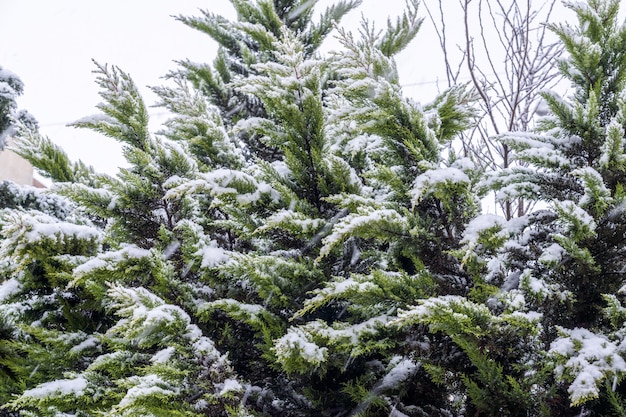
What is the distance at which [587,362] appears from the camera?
1.74 m

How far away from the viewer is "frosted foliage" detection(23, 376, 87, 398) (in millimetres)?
2488

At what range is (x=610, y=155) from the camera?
219 cm

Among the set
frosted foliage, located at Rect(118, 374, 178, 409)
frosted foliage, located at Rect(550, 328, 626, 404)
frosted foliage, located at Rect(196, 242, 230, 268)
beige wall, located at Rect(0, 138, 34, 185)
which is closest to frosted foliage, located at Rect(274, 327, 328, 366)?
frosted foliage, located at Rect(118, 374, 178, 409)

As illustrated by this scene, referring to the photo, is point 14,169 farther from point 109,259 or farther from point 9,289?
point 109,259

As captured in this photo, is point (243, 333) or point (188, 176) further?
point (188, 176)

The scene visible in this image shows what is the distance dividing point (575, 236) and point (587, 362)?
602 mm

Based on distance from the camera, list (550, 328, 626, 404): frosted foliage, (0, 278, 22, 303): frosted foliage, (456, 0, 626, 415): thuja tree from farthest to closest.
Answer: (0, 278, 22, 303): frosted foliage → (456, 0, 626, 415): thuja tree → (550, 328, 626, 404): frosted foliage

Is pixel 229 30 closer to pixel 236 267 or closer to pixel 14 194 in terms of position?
pixel 14 194

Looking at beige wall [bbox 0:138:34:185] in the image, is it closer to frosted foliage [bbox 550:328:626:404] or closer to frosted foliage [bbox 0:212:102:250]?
frosted foliage [bbox 0:212:102:250]

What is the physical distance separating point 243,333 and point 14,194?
4354mm

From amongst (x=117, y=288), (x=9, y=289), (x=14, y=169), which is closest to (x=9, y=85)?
(x=9, y=289)

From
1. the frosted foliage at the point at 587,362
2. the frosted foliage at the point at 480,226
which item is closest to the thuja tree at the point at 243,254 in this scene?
the frosted foliage at the point at 480,226

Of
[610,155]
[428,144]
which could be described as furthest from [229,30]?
[610,155]

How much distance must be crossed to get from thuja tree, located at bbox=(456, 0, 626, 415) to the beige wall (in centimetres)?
2141
